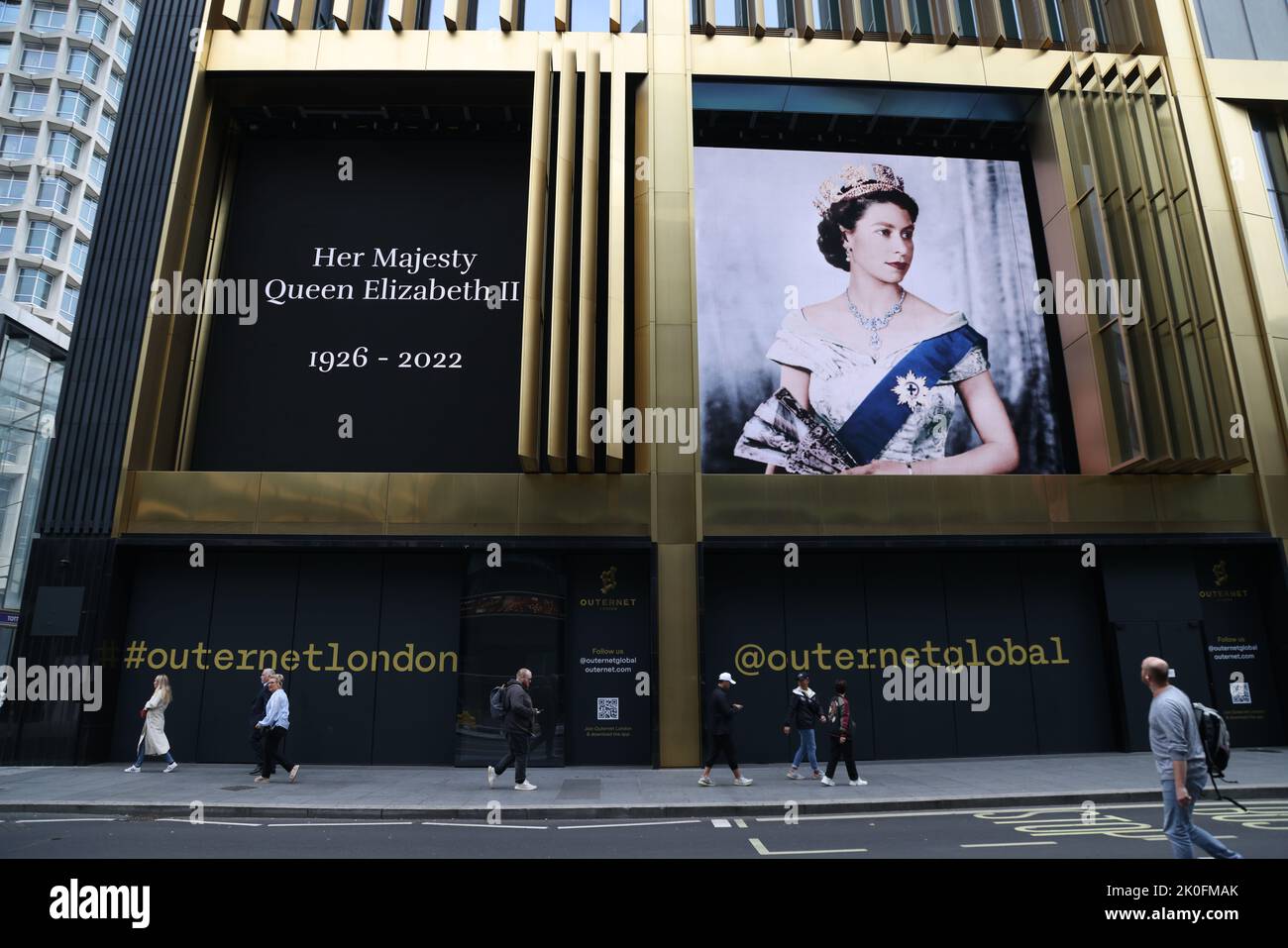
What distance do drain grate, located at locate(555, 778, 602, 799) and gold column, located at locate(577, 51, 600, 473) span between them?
19.5ft

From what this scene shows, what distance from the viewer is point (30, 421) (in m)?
24.7

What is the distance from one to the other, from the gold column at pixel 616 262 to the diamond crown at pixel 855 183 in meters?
5.13

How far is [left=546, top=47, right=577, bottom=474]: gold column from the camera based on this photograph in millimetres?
14656

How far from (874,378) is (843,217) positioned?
4.24m

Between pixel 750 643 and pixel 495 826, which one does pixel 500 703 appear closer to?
pixel 495 826

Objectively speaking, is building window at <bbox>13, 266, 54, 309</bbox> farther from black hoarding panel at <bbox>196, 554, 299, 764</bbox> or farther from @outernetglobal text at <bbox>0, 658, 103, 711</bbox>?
black hoarding panel at <bbox>196, 554, 299, 764</bbox>

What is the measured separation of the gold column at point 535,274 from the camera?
14.5m

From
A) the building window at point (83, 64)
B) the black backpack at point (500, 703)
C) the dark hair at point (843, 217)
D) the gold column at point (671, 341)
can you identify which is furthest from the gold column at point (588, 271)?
the building window at point (83, 64)

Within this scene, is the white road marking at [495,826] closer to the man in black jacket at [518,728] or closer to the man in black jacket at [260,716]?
the man in black jacket at [518,728]

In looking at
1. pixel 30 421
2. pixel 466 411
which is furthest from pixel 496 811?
pixel 30 421

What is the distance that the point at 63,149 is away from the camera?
4756 cm

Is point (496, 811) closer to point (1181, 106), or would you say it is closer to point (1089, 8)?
point (1181, 106)
